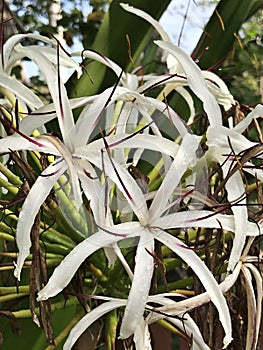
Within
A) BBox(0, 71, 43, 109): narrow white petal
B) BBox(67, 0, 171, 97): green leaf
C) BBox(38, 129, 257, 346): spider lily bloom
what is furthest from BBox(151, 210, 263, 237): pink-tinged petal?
BBox(67, 0, 171, 97): green leaf

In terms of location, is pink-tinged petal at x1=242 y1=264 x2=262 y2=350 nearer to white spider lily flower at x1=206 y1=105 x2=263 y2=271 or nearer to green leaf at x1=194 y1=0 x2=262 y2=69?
white spider lily flower at x1=206 y1=105 x2=263 y2=271

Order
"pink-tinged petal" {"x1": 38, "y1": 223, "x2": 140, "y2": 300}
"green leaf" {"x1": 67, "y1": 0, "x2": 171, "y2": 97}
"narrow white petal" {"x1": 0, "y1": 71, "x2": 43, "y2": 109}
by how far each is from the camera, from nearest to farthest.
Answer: "pink-tinged petal" {"x1": 38, "y1": 223, "x2": 140, "y2": 300}, "narrow white petal" {"x1": 0, "y1": 71, "x2": 43, "y2": 109}, "green leaf" {"x1": 67, "y1": 0, "x2": 171, "y2": 97}

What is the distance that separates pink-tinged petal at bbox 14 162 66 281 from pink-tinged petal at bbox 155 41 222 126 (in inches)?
4.6

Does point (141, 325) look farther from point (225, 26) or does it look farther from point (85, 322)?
point (225, 26)

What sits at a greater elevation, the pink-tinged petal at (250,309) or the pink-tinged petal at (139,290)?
the pink-tinged petal at (139,290)

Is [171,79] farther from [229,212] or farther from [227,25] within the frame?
[227,25]

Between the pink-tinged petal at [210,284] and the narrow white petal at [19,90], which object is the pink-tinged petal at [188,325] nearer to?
the pink-tinged petal at [210,284]

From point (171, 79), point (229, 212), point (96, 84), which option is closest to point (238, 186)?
point (229, 212)

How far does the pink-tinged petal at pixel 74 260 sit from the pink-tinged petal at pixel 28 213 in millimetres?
21

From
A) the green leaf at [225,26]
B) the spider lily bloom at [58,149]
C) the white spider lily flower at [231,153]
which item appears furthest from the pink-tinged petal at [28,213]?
the green leaf at [225,26]

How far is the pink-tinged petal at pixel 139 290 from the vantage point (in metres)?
0.36

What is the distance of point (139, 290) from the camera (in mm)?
362

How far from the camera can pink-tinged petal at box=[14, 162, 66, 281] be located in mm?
353

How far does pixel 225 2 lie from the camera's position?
2.48 ft
